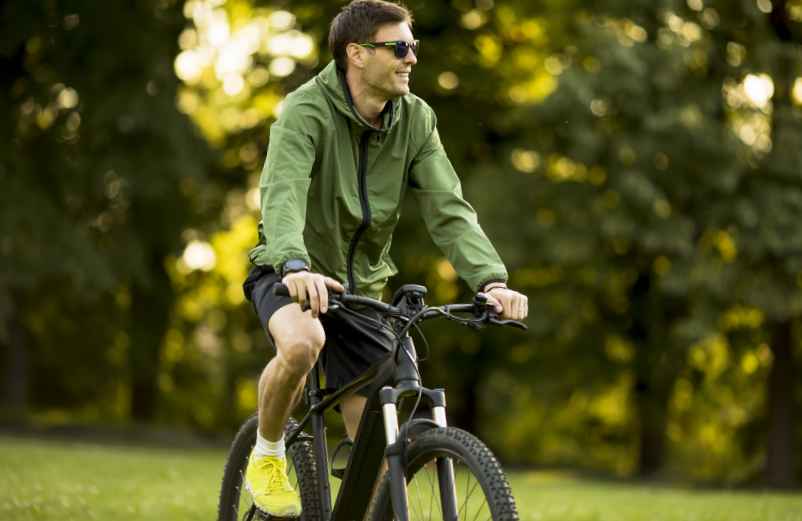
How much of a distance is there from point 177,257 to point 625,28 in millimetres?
7527

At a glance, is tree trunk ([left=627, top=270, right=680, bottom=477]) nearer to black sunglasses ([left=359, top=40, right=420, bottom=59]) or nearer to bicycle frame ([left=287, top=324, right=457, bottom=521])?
bicycle frame ([left=287, top=324, right=457, bottom=521])

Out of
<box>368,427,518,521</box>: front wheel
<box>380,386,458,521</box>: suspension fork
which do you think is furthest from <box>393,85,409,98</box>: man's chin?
<box>368,427,518,521</box>: front wheel

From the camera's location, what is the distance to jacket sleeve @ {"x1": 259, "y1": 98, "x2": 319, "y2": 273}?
155 inches

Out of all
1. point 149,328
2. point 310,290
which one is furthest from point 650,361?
point 310,290

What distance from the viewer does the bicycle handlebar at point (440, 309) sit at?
12.5 ft

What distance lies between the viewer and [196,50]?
70.9 feet

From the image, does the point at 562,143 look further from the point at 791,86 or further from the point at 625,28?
the point at 791,86

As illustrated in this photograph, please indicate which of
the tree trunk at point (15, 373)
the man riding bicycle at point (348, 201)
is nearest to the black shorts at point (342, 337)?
the man riding bicycle at point (348, 201)

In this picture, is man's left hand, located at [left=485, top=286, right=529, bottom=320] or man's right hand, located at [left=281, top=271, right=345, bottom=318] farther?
man's left hand, located at [left=485, top=286, right=529, bottom=320]

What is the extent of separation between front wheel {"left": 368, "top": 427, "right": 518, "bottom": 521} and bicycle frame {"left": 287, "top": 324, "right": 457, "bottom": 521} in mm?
39

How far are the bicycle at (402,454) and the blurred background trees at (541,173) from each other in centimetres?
1217

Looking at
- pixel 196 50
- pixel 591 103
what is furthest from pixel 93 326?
pixel 591 103

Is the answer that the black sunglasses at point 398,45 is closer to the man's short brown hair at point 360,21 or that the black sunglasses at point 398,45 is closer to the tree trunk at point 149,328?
the man's short brown hair at point 360,21

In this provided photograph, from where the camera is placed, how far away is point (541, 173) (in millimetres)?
18203
